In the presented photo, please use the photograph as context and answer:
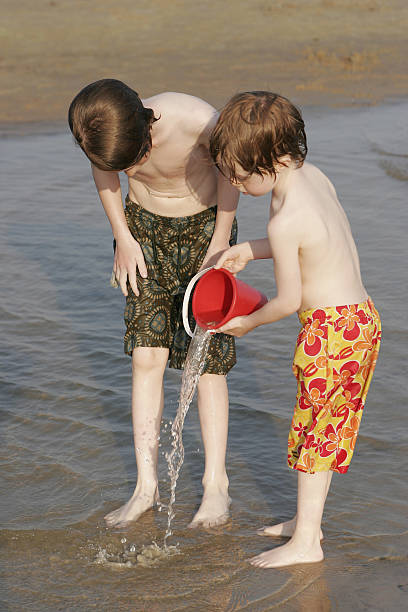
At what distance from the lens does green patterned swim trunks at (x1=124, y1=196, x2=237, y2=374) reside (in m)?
3.15

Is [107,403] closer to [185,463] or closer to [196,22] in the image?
[185,463]

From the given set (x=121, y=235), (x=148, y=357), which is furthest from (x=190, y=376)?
(x=121, y=235)

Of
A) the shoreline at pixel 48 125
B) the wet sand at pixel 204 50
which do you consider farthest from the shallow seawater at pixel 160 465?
the wet sand at pixel 204 50

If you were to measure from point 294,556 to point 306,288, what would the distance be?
0.88 m

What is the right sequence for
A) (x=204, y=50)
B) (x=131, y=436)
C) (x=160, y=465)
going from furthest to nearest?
1. (x=204, y=50)
2. (x=131, y=436)
3. (x=160, y=465)

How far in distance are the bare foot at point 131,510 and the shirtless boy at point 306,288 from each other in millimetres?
504

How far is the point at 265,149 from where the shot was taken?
8.24 feet

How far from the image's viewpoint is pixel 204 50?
1462 centimetres

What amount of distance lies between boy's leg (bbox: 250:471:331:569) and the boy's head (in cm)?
118

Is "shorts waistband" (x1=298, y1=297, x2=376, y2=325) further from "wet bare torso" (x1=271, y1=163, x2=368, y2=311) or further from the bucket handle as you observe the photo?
the bucket handle

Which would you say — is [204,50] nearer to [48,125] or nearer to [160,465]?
[48,125]

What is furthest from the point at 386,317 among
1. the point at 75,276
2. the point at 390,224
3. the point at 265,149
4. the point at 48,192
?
the point at 48,192

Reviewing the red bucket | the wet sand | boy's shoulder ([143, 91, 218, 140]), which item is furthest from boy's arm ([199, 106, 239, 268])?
the wet sand

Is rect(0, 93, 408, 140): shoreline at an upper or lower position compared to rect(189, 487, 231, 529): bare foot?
upper
